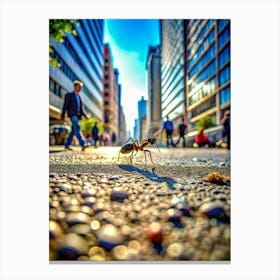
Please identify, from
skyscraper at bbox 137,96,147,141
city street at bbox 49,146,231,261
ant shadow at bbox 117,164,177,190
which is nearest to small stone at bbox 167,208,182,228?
city street at bbox 49,146,231,261

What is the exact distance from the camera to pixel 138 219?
1178 mm

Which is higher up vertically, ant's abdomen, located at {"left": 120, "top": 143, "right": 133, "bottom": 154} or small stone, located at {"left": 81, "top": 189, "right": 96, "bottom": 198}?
ant's abdomen, located at {"left": 120, "top": 143, "right": 133, "bottom": 154}

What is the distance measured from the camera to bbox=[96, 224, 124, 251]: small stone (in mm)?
1106

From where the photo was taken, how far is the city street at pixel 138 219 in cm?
112

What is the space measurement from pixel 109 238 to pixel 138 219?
16cm

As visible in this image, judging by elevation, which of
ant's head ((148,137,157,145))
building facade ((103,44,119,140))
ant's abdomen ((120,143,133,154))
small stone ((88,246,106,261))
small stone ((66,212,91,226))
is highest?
building facade ((103,44,119,140))

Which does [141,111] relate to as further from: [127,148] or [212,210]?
[212,210]

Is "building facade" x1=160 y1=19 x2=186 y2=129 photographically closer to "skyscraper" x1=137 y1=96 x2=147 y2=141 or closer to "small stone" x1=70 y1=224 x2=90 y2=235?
"skyscraper" x1=137 y1=96 x2=147 y2=141

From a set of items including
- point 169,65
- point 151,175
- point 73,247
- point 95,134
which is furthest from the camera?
point 169,65

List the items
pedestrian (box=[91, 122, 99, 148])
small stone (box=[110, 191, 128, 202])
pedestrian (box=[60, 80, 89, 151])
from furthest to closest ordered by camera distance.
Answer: pedestrian (box=[91, 122, 99, 148]) < pedestrian (box=[60, 80, 89, 151]) < small stone (box=[110, 191, 128, 202])

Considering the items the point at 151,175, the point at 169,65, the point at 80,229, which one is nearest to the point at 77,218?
the point at 80,229

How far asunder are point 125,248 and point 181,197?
1.42 ft

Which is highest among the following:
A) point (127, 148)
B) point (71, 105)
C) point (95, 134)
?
point (71, 105)
